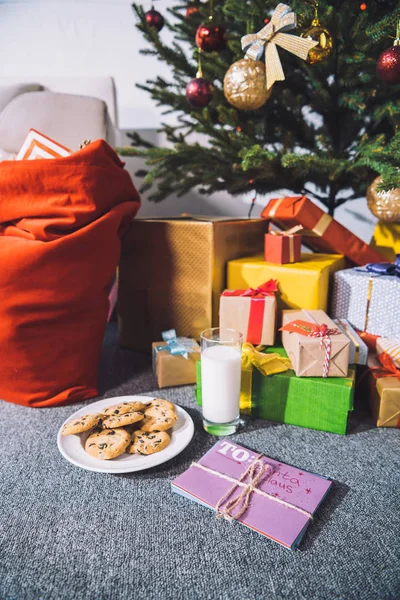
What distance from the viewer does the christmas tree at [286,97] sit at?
1009mm

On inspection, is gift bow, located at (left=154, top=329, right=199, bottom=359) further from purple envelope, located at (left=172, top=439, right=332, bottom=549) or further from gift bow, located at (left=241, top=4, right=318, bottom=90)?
gift bow, located at (left=241, top=4, right=318, bottom=90)

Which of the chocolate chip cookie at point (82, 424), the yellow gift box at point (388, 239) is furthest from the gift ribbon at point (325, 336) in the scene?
the yellow gift box at point (388, 239)

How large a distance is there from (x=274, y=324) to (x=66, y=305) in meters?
0.48

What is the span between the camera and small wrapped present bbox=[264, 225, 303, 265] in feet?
3.46

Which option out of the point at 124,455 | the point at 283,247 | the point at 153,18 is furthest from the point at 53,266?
the point at 153,18

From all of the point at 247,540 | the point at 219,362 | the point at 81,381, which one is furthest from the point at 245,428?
the point at 81,381

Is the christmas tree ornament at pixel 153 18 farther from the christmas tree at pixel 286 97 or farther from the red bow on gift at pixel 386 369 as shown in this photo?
the red bow on gift at pixel 386 369

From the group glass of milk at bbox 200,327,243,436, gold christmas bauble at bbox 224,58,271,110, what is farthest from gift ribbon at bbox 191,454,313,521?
gold christmas bauble at bbox 224,58,271,110

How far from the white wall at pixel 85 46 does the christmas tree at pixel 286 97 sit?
51 cm

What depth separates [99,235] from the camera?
931 mm

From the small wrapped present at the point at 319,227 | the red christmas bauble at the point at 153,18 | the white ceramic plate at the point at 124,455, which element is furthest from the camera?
the red christmas bauble at the point at 153,18

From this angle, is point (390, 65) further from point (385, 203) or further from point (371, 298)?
point (371, 298)

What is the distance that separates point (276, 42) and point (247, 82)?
4.3 inches

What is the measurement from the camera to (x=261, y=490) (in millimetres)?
639
